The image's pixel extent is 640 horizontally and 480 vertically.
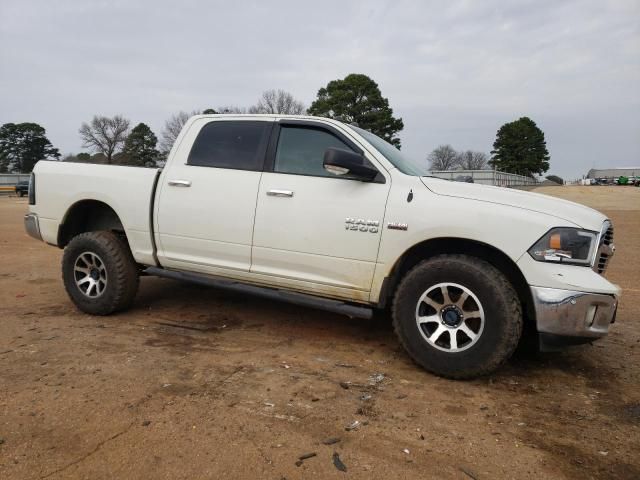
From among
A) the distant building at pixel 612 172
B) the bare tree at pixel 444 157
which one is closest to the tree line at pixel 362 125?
the bare tree at pixel 444 157

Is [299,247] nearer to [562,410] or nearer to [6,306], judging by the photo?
[562,410]

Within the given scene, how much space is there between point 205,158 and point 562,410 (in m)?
3.45

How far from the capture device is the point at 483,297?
3.18m

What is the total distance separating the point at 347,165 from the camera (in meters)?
3.46

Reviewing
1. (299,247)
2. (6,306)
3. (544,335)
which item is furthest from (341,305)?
(6,306)

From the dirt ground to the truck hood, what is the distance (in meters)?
1.17

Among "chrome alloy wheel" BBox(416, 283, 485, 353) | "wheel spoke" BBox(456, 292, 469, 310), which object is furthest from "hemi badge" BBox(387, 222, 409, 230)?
"wheel spoke" BBox(456, 292, 469, 310)

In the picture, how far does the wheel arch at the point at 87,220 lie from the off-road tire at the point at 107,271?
22 centimetres

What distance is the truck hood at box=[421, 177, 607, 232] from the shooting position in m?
3.20

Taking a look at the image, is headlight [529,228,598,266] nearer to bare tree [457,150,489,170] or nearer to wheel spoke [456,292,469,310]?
wheel spoke [456,292,469,310]

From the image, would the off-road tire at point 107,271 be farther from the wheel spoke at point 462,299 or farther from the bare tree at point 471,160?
the bare tree at point 471,160

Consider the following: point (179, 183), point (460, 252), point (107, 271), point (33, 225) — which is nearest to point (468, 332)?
point (460, 252)

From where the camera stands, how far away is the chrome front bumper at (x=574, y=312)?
296cm

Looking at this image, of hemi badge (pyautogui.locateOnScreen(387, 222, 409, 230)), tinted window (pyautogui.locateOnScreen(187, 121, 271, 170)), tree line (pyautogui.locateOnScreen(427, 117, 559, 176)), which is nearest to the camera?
hemi badge (pyautogui.locateOnScreen(387, 222, 409, 230))
